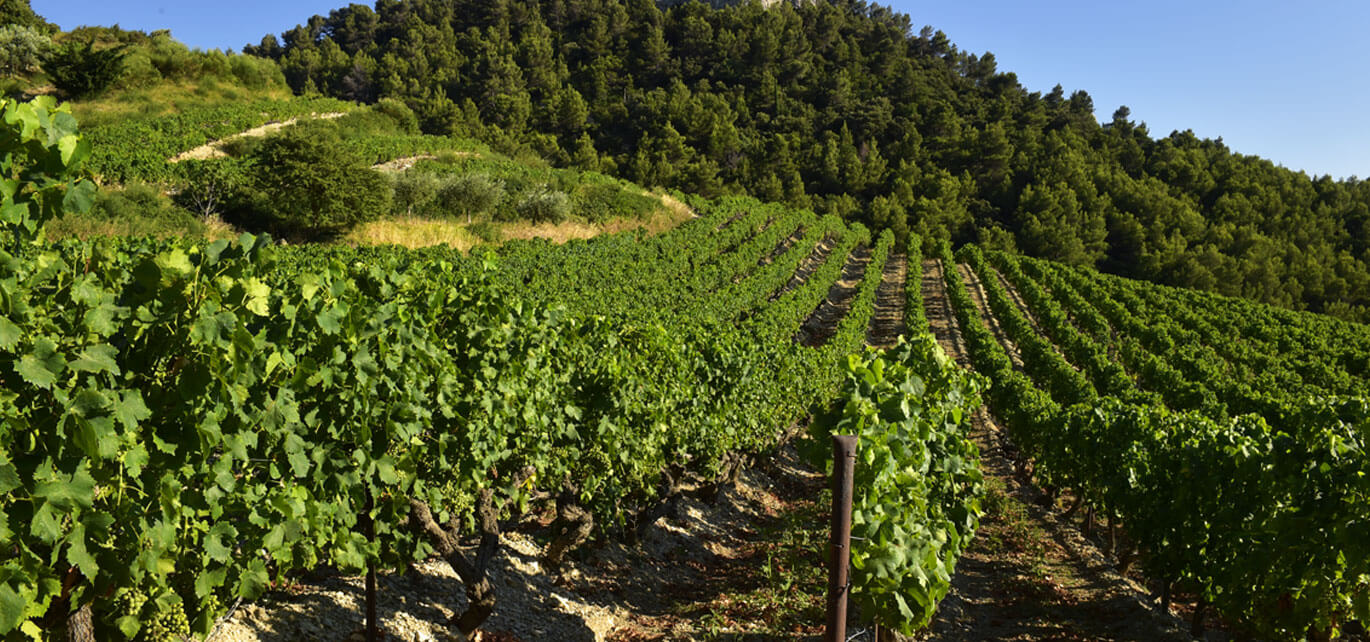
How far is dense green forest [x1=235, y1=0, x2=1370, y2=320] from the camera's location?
71250 millimetres

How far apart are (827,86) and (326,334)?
101m

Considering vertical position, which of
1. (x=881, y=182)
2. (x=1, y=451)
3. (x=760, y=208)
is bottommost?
(x=1, y=451)

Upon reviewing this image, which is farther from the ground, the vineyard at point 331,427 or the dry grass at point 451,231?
the dry grass at point 451,231

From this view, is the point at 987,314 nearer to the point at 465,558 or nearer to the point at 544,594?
the point at 544,594

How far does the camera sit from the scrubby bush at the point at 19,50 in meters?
38.9

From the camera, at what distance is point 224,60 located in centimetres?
4959

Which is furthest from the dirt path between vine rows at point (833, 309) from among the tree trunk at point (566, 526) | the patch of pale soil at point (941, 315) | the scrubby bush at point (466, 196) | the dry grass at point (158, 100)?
the dry grass at point (158, 100)

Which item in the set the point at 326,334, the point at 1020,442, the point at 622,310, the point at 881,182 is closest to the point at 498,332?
the point at 326,334

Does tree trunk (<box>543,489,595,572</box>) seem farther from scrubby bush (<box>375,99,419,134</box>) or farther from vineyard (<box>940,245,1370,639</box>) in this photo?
scrubby bush (<box>375,99,419,134</box>)

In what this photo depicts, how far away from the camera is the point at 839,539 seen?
Result: 363cm

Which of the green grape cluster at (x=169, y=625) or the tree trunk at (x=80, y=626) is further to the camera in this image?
the green grape cluster at (x=169, y=625)

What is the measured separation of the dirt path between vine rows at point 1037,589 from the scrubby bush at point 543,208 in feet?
84.7

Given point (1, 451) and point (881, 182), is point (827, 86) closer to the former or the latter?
point (881, 182)

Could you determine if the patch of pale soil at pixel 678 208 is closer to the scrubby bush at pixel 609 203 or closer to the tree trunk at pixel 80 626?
the scrubby bush at pixel 609 203
